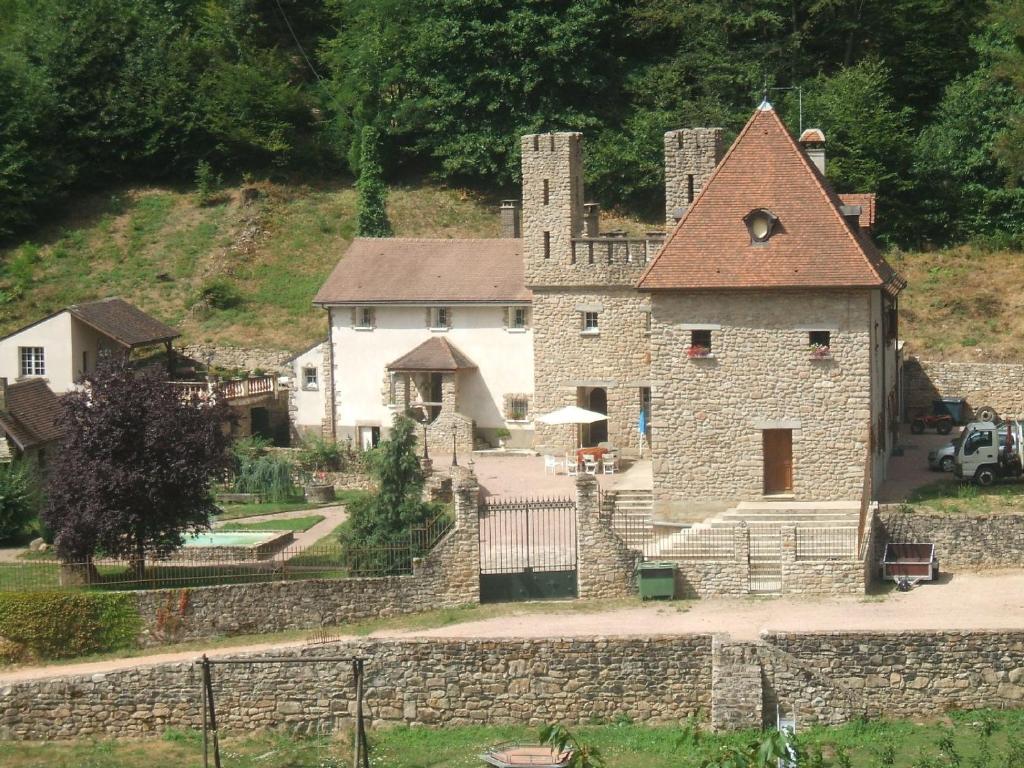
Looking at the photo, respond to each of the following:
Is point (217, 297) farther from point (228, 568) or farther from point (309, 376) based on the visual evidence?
point (228, 568)

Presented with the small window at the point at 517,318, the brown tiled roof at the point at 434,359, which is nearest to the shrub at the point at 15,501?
the brown tiled roof at the point at 434,359

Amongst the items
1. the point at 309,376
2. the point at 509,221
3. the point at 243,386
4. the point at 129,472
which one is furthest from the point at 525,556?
the point at 509,221

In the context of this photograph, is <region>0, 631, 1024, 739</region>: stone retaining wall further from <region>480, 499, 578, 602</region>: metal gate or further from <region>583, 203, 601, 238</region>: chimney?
<region>583, 203, 601, 238</region>: chimney

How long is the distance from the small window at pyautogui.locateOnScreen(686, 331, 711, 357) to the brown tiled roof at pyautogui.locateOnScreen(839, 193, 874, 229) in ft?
24.9

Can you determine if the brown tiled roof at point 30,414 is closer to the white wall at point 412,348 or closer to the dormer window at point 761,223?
the white wall at point 412,348

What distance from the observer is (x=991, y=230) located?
2121 inches

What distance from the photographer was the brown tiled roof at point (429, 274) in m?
44.1

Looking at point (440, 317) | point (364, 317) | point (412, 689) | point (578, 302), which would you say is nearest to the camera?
point (412, 689)

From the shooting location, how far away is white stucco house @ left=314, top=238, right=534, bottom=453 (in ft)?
143

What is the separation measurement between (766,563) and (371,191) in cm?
3180

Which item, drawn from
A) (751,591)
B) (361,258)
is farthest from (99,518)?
(361,258)

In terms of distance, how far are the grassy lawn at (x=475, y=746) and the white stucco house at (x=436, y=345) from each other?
60.0ft

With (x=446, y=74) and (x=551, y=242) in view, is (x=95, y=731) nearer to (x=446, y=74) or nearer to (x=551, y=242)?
(x=551, y=242)

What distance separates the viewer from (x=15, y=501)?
34.6 m
